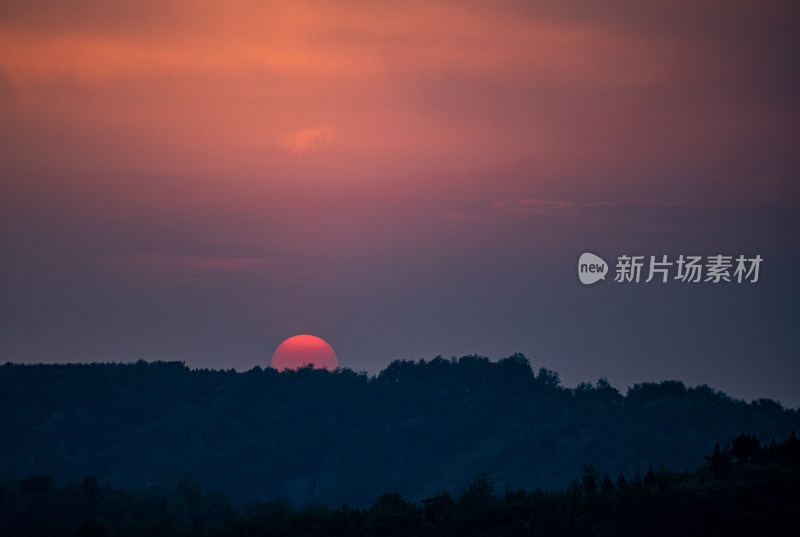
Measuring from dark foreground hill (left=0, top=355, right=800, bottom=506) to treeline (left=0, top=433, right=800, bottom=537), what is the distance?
2609 inches

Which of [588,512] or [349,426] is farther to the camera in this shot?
A: [349,426]

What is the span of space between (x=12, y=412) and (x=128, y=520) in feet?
277

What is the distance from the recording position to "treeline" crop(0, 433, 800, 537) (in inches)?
1906

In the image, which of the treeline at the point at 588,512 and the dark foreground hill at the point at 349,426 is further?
the dark foreground hill at the point at 349,426

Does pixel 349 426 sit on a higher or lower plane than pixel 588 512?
higher

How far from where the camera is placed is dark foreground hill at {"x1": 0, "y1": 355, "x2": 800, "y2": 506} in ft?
456

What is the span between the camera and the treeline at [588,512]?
159 ft

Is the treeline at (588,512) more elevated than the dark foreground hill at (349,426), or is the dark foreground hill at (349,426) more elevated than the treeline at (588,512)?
the dark foreground hill at (349,426)

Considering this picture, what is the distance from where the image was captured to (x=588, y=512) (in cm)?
5419

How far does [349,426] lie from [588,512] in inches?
4487

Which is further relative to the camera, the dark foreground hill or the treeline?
the dark foreground hill

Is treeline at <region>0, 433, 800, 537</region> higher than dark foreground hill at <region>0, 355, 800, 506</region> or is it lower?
lower

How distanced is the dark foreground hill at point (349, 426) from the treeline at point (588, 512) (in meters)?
66.3

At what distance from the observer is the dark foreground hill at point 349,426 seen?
139125 millimetres
